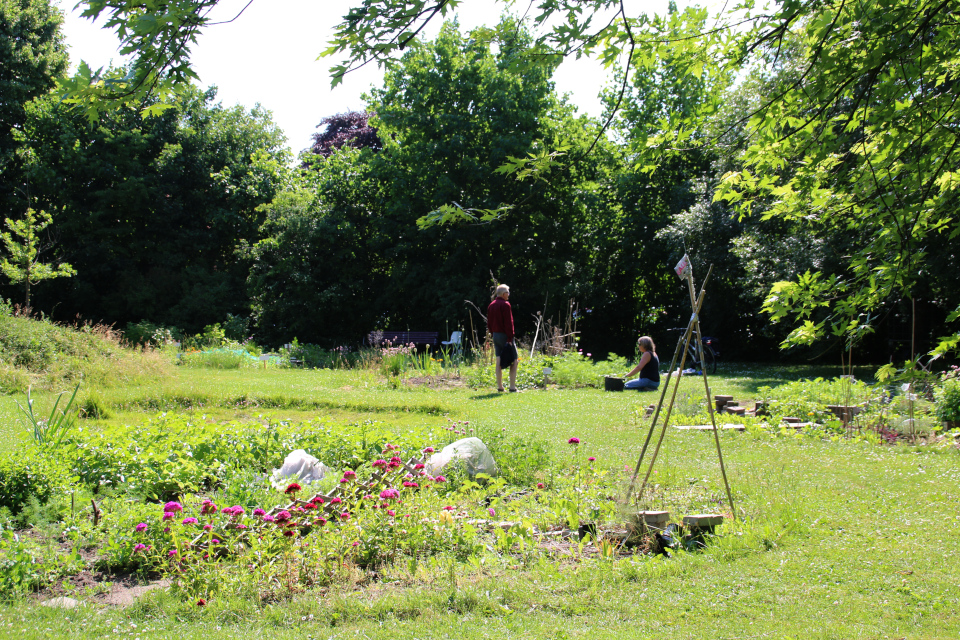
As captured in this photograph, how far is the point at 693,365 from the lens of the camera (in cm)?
1605

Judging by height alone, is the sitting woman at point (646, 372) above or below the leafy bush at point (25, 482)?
above

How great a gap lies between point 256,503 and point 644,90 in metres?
21.3

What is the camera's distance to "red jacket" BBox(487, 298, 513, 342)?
10.3 metres

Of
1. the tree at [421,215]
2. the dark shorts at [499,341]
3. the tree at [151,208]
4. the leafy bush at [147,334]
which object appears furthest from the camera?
the tree at [151,208]

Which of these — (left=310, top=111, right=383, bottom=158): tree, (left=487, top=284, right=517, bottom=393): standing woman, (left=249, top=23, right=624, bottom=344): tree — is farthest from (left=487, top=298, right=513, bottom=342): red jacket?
(left=310, top=111, right=383, bottom=158): tree

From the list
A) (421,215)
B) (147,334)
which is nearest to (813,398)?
(421,215)

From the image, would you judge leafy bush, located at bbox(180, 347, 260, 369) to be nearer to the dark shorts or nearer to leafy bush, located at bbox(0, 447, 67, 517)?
Answer: the dark shorts

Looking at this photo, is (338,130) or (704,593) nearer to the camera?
(704,593)

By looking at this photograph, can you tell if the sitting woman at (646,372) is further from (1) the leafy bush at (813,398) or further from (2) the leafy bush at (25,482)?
(2) the leafy bush at (25,482)

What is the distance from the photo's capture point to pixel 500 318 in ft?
33.9

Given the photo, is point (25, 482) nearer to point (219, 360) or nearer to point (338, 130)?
point (219, 360)

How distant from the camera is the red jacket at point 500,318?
10312mm

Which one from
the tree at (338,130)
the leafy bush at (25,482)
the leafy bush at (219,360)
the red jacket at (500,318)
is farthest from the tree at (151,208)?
the leafy bush at (25,482)

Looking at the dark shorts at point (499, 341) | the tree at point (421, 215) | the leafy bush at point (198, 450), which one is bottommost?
the leafy bush at point (198, 450)
